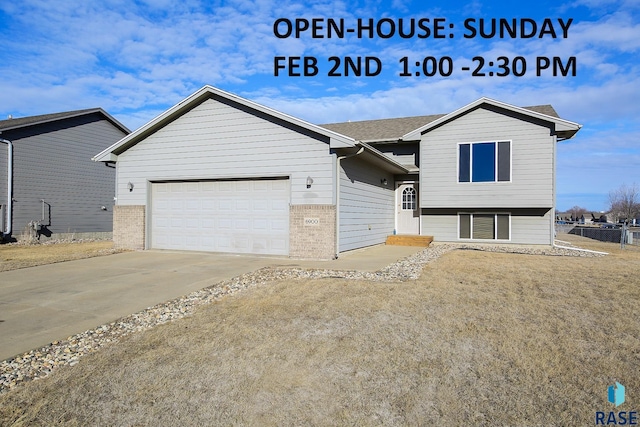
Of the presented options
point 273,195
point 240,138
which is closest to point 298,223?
point 273,195

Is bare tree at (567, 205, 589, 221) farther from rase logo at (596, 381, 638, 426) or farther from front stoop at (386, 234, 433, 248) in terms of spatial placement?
rase logo at (596, 381, 638, 426)

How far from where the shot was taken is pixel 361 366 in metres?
3.77

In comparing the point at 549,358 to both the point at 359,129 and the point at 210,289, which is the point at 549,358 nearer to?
the point at 210,289

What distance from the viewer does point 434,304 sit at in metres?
5.81

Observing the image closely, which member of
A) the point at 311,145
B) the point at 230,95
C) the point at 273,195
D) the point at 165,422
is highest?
the point at 230,95

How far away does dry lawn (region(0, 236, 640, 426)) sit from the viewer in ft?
9.84

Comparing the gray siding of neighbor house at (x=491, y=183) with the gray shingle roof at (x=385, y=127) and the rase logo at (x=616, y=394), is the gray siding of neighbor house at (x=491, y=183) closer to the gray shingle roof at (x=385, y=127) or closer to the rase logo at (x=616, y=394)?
the gray shingle roof at (x=385, y=127)

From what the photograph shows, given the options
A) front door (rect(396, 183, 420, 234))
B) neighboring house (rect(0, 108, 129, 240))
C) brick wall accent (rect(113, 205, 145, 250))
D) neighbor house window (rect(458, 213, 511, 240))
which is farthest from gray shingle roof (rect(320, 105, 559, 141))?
neighboring house (rect(0, 108, 129, 240))

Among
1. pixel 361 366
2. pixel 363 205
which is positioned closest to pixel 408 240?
pixel 363 205

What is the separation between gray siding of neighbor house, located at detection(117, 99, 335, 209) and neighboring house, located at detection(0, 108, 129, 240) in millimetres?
7149

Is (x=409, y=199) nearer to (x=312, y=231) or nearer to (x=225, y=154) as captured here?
(x=312, y=231)

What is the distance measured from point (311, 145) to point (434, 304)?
6.33m

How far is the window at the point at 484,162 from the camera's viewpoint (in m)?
14.5

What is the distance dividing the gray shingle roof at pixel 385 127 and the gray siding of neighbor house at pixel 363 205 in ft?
6.23
